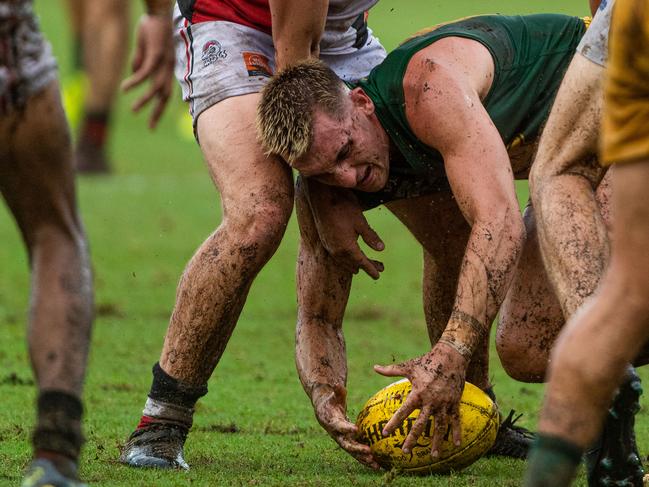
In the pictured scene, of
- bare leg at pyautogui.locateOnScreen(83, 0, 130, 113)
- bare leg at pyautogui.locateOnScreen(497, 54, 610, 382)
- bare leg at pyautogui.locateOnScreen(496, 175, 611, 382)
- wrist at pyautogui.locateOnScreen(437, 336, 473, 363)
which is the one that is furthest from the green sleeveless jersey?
bare leg at pyautogui.locateOnScreen(83, 0, 130, 113)

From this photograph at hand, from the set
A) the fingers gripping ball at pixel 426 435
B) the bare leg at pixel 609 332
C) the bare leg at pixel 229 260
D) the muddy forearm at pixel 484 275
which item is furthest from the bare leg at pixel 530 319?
the bare leg at pixel 609 332

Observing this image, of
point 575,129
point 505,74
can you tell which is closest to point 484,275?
point 575,129

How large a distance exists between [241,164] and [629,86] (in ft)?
7.29

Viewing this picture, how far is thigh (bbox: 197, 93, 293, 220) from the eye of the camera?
5.29 m

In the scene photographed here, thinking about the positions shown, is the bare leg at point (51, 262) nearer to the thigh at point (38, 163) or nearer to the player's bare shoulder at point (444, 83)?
the thigh at point (38, 163)

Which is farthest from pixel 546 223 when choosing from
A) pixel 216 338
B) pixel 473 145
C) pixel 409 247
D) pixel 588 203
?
pixel 409 247

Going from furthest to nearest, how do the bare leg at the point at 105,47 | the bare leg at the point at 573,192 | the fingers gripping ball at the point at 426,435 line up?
the bare leg at the point at 105,47 < the fingers gripping ball at the point at 426,435 < the bare leg at the point at 573,192

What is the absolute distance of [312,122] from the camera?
5266mm

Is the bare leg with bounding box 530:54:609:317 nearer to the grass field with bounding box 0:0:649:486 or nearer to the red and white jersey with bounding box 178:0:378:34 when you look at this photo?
the grass field with bounding box 0:0:649:486

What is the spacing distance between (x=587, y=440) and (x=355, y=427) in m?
1.70

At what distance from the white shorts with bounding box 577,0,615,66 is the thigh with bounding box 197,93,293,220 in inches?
50.0

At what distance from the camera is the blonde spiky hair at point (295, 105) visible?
5250mm

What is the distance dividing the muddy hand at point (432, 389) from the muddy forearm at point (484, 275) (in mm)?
145

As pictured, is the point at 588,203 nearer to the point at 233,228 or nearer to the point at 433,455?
the point at 433,455
